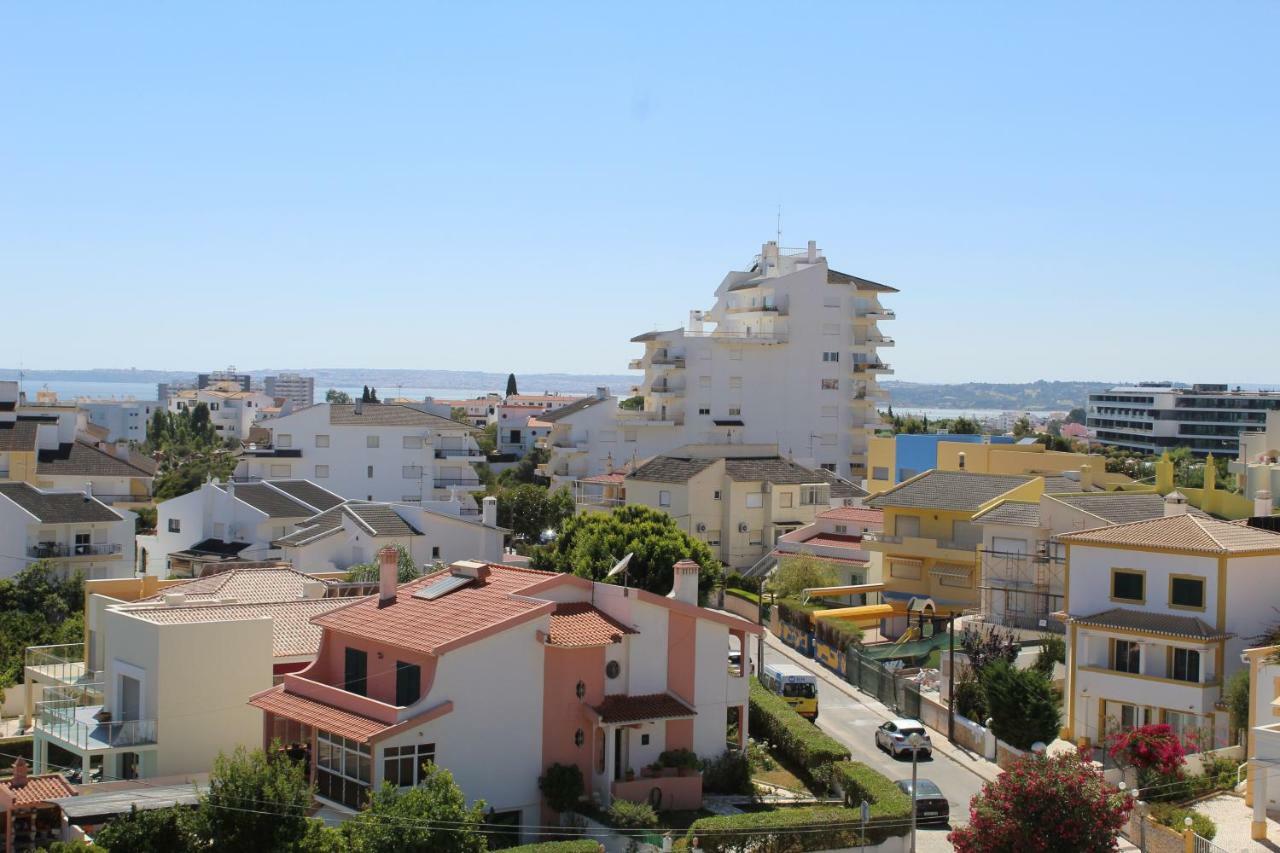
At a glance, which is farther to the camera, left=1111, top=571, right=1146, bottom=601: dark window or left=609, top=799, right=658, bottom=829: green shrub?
left=1111, top=571, right=1146, bottom=601: dark window

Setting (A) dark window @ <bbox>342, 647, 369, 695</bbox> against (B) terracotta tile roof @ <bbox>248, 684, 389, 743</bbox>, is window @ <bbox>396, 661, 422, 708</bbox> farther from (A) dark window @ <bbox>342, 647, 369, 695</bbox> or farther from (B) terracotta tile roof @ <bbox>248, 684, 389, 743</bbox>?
(A) dark window @ <bbox>342, 647, 369, 695</bbox>

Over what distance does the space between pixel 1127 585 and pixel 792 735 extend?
1081cm

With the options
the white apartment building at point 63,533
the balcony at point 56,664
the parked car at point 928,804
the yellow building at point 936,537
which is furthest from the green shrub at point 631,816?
the white apartment building at point 63,533

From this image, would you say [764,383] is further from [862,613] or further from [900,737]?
[900,737]

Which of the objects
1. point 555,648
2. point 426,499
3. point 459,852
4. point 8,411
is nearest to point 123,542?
point 8,411

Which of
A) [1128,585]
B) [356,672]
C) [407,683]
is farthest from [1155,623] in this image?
[356,672]

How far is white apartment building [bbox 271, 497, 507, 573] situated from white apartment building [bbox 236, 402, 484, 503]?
22755 mm

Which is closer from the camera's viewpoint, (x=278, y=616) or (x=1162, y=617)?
(x=1162, y=617)

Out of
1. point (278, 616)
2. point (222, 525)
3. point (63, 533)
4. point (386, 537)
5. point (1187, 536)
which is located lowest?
point (63, 533)

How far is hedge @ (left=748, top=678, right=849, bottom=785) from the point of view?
123ft

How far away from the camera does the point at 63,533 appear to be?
2864 inches

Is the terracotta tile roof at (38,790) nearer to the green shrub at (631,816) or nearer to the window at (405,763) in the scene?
the window at (405,763)

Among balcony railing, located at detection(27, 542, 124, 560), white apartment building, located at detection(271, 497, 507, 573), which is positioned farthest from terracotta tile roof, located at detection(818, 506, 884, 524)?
balcony railing, located at detection(27, 542, 124, 560)

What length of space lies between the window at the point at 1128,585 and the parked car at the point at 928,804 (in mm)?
9923
